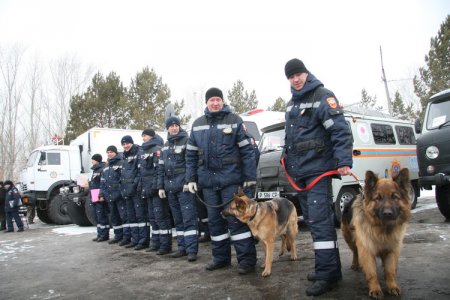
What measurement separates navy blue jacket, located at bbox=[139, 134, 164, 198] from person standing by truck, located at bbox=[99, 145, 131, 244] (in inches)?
42.4

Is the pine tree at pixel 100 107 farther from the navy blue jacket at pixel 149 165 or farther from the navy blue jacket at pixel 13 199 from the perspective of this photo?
the navy blue jacket at pixel 149 165

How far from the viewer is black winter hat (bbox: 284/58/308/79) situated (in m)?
3.69

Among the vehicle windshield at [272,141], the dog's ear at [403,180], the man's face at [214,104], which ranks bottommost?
the dog's ear at [403,180]

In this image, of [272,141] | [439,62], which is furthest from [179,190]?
[439,62]

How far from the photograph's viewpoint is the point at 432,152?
6285 millimetres

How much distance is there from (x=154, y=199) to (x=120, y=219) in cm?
204

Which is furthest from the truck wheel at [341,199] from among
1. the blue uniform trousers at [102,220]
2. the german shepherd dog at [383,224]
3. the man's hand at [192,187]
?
the blue uniform trousers at [102,220]

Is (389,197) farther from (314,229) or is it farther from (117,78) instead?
(117,78)

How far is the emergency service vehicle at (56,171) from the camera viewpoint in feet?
43.3

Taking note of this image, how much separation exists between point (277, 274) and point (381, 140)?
17.9 feet

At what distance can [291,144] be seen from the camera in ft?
12.4

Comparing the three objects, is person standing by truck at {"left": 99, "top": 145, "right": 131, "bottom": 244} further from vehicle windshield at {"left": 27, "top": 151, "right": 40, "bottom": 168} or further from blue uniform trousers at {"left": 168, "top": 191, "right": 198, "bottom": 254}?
vehicle windshield at {"left": 27, "top": 151, "right": 40, "bottom": 168}

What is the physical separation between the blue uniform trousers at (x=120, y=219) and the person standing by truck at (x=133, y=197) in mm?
247

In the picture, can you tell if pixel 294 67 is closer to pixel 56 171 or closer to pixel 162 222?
pixel 162 222
